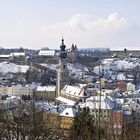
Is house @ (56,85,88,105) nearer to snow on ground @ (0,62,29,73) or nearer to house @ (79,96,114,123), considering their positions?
Result: house @ (79,96,114,123)

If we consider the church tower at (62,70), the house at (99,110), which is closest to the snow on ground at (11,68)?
the church tower at (62,70)

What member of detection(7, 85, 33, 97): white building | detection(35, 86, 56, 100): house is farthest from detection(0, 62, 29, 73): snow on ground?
detection(35, 86, 56, 100): house

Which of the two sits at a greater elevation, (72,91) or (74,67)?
(74,67)

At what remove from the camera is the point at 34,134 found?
1412 cm

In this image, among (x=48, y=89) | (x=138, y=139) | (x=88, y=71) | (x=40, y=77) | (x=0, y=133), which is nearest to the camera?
(x=138, y=139)

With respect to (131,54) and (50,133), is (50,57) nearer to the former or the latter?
(131,54)

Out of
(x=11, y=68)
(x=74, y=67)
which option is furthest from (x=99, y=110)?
(x=74, y=67)

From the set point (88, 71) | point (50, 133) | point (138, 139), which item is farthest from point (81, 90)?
point (88, 71)

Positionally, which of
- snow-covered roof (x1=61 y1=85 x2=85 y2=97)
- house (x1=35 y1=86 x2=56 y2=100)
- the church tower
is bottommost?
house (x1=35 y1=86 x2=56 y2=100)

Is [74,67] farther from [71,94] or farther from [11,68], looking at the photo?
[71,94]

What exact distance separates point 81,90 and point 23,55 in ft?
235

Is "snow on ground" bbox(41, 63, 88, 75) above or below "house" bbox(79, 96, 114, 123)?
above

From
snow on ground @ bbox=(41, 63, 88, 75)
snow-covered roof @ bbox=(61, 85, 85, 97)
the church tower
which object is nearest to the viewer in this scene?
the church tower

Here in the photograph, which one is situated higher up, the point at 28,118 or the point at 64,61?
the point at 64,61
